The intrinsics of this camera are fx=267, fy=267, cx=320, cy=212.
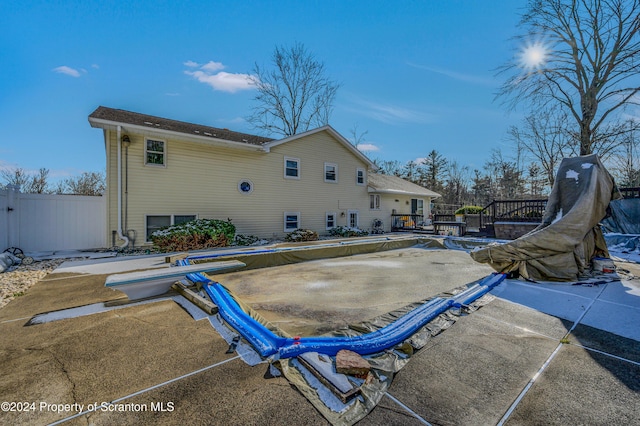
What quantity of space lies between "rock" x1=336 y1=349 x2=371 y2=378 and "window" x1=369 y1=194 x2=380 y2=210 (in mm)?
13615

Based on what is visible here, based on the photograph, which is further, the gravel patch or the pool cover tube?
the gravel patch

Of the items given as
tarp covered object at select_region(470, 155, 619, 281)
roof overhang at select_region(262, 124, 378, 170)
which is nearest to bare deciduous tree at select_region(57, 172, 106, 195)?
roof overhang at select_region(262, 124, 378, 170)

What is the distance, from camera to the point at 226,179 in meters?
10.0

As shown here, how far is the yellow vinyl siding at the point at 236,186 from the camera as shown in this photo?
8.40 m

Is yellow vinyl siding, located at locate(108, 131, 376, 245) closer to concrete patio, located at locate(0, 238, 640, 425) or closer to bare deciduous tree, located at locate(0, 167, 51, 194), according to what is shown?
concrete patio, located at locate(0, 238, 640, 425)

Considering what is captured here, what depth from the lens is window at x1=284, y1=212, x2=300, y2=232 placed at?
456 inches

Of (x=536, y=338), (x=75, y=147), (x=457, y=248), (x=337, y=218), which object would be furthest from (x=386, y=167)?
(x=536, y=338)

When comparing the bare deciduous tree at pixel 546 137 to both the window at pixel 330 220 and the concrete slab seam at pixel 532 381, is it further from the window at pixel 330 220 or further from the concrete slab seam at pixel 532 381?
the concrete slab seam at pixel 532 381

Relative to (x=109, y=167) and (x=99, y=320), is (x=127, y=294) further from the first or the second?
(x=109, y=167)

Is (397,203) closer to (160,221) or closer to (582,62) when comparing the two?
(582,62)

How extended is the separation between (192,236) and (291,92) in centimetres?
1523

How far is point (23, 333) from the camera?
8.00 feet

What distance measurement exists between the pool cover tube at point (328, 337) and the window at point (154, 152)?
24.2 ft

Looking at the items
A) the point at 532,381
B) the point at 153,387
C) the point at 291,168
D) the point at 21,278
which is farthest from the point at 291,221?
the point at 532,381
